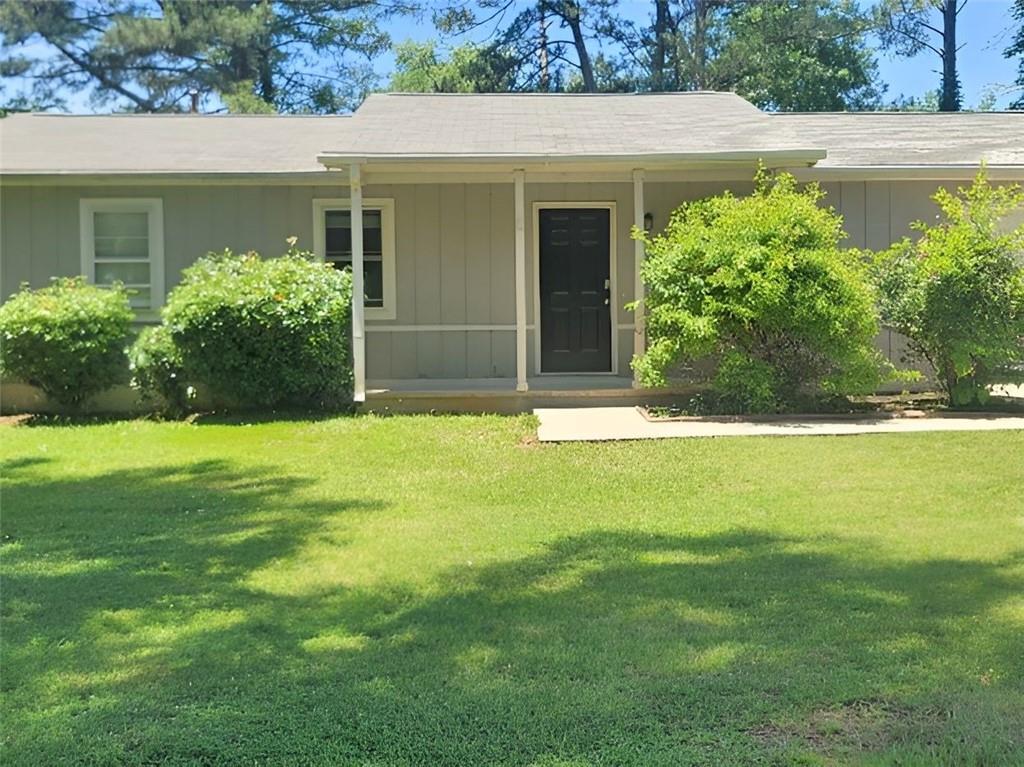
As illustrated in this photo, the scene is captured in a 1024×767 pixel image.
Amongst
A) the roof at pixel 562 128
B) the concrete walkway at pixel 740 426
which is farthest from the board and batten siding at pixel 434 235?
the concrete walkway at pixel 740 426

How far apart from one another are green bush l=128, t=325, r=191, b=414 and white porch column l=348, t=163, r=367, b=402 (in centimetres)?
180

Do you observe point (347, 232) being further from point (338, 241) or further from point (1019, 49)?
point (1019, 49)

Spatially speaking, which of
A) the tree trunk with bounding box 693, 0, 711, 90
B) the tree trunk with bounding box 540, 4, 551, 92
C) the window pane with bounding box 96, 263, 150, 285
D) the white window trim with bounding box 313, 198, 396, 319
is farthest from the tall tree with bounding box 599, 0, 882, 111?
the window pane with bounding box 96, 263, 150, 285

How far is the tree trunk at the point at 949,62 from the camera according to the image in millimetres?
29734

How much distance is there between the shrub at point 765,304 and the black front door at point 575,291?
6.68 feet

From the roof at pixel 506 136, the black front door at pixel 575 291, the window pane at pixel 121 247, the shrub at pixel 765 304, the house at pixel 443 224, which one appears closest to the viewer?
the shrub at pixel 765 304

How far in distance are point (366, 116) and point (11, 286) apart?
4890 mm

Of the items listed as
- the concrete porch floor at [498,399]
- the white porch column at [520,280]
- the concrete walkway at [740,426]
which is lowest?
the concrete walkway at [740,426]

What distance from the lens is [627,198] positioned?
12391 mm

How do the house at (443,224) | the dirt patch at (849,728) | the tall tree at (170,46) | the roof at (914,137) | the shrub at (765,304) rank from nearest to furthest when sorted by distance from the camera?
the dirt patch at (849,728), the shrub at (765,304), the house at (443,224), the roof at (914,137), the tall tree at (170,46)

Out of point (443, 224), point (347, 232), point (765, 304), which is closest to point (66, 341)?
point (347, 232)

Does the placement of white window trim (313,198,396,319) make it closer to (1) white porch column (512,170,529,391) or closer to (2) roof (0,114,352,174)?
(2) roof (0,114,352,174)

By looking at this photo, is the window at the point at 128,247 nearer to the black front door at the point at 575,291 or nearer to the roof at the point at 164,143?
the roof at the point at 164,143

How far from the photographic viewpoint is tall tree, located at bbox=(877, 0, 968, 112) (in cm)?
2988
